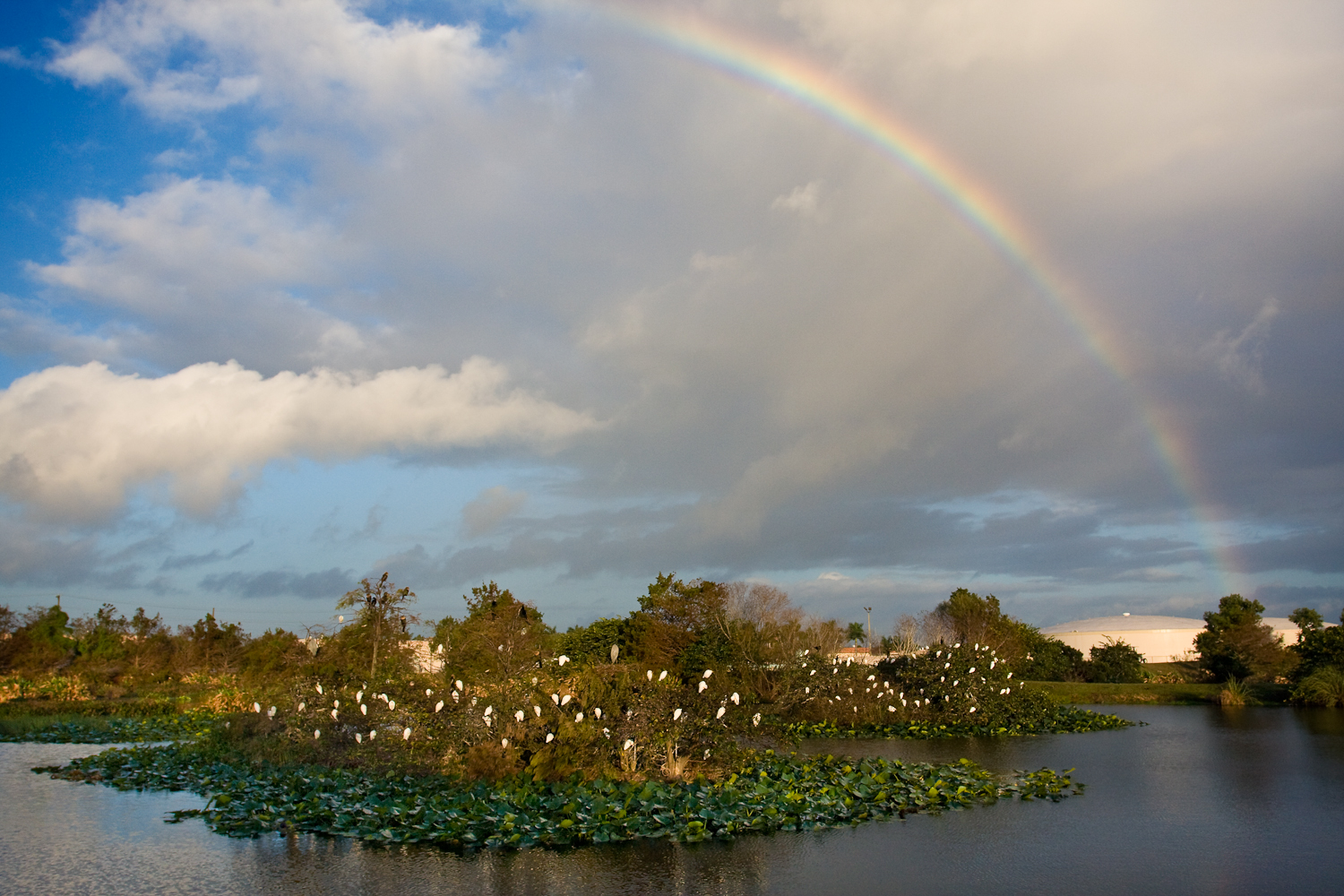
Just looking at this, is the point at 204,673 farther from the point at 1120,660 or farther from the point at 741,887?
the point at 1120,660

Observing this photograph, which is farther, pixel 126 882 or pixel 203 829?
pixel 203 829

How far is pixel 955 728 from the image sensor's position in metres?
22.8

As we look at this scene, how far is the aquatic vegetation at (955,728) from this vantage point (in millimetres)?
21906

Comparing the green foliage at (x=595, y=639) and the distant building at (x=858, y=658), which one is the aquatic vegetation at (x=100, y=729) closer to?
the green foliage at (x=595, y=639)

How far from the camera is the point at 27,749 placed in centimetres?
1983

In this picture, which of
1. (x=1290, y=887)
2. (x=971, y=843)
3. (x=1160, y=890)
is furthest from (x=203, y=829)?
(x=1290, y=887)

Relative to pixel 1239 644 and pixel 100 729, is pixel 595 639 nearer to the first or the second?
pixel 100 729

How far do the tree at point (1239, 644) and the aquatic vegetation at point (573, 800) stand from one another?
30.5 meters

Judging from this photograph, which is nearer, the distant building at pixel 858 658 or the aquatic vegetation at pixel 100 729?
the aquatic vegetation at pixel 100 729

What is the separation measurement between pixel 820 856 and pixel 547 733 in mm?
4610

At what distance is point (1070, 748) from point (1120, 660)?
90.0 feet

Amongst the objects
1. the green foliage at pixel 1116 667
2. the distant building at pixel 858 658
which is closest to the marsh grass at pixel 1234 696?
the green foliage at pixel 1116 667

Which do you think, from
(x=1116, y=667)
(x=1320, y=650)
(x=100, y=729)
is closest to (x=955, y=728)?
(x=1320, y=650)

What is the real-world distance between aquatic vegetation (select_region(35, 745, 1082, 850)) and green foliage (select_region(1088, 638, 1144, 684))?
108ft
